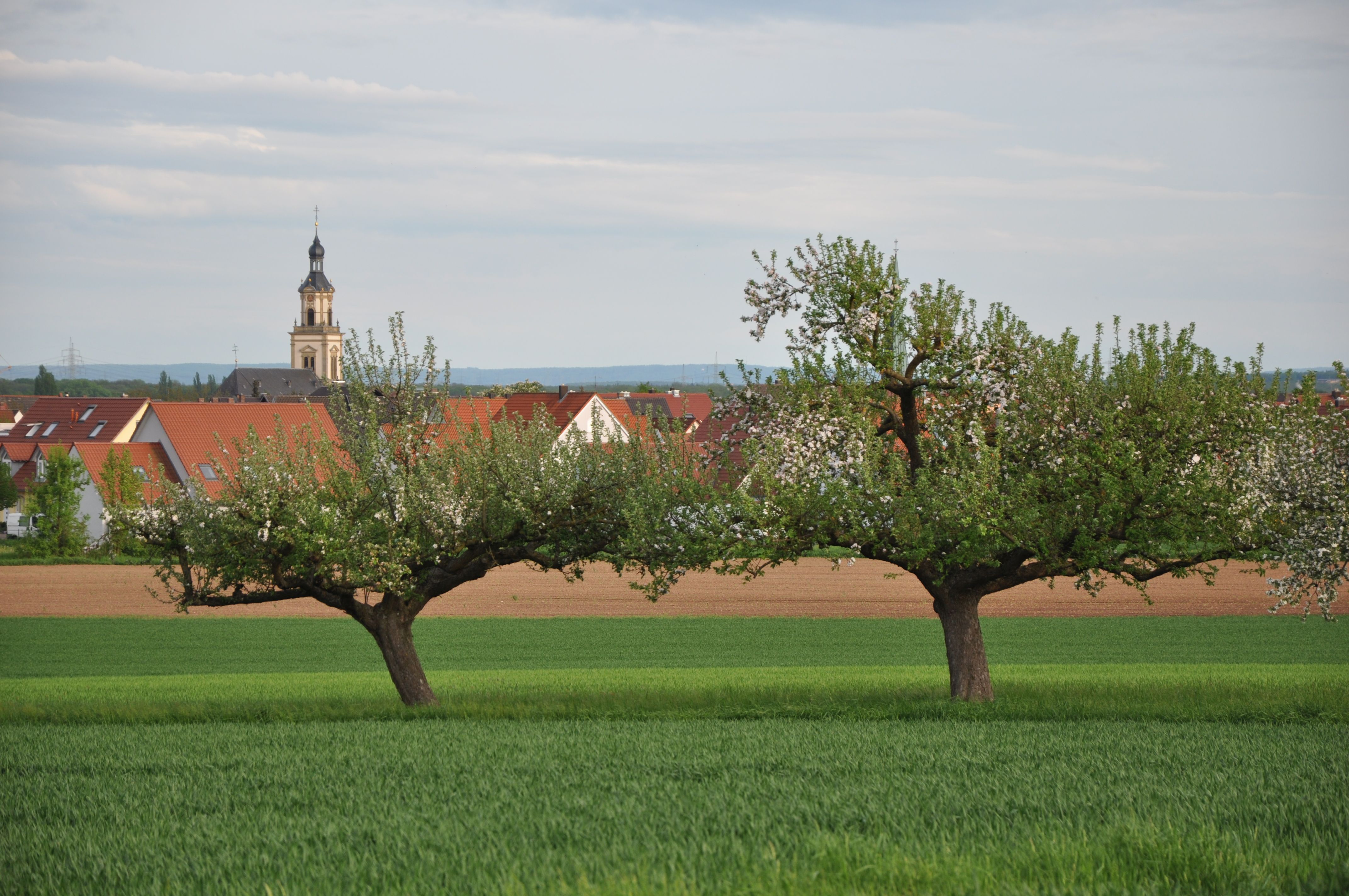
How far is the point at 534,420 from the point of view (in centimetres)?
1989

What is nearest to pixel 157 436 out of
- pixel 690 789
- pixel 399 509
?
pixel 399 509

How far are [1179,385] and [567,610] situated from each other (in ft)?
102

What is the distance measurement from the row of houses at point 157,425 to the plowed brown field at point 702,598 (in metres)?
3.90

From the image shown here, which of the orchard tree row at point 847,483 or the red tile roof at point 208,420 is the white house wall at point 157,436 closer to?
the red tile roof at point 208,420

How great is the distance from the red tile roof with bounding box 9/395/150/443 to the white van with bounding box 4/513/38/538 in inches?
436

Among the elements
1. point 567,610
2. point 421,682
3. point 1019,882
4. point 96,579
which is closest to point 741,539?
point 421,682

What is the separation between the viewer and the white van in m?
71.9

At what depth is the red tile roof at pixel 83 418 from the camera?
9212cm

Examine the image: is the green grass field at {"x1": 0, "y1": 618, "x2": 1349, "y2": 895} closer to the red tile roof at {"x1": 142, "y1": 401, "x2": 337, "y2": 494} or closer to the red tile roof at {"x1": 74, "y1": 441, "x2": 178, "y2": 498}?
the red tile roof at {"x1": 142, "y1": 401, "x2": 337, "y2": 494}

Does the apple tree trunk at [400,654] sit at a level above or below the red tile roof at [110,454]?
below

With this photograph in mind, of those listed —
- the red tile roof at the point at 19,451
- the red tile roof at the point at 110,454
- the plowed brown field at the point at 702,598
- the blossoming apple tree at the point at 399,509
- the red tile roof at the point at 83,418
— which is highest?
the red tile roof at the point at 83,418

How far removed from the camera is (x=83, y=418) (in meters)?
96.9

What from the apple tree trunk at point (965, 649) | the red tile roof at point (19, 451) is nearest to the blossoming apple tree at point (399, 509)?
the apple tree trunk at point (965, 649)

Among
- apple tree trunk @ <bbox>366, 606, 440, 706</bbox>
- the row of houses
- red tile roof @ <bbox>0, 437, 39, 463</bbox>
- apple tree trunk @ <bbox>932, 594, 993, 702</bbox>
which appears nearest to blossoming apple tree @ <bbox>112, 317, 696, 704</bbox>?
apple tree trunk @ <bbox>366, 606, 440, 706</bbox>
